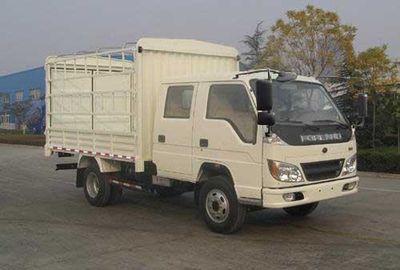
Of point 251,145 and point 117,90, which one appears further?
point 117,90

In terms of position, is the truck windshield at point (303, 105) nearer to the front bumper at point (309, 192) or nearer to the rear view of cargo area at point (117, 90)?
the front bumper at point (309, 192)

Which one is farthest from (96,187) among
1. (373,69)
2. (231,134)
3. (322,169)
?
(373,69)

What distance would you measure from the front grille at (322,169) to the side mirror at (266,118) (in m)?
0.76

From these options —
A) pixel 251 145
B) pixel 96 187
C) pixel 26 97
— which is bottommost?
pixel 96 187

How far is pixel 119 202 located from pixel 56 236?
2.75m

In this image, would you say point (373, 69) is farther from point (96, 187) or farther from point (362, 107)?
point (96, 187)

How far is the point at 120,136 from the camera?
9273 millimetres

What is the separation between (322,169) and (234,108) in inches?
56.3

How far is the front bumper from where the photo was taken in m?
7.16

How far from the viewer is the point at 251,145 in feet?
24.2

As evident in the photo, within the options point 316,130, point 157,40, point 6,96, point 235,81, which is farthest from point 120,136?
point 6,96

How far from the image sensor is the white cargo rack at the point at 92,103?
30.2ft

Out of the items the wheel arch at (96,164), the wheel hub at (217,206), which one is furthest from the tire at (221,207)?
the wheel arch at (96,164)

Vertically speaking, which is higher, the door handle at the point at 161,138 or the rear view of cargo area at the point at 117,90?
the rear view of cargo area at the point at 117,90
